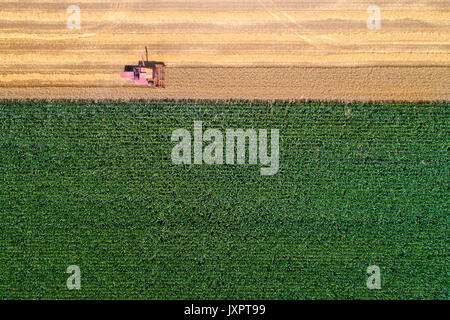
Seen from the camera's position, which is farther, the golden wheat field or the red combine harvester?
the golden wheat field

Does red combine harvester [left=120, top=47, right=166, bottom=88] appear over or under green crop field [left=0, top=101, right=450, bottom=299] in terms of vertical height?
over

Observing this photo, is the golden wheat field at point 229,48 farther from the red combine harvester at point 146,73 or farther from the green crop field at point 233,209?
the green crop field at point 233,209

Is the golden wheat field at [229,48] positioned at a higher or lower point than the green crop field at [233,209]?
higher

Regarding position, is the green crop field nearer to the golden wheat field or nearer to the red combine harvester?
the golden wheat field

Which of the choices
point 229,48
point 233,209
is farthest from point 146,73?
point 233,209

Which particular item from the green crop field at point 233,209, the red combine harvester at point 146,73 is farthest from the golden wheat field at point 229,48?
the green crop field at point 233,209

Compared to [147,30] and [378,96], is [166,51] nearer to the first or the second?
[147,30]

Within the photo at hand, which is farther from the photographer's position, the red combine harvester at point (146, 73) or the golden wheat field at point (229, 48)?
the golden wheat field at point (229, 48)

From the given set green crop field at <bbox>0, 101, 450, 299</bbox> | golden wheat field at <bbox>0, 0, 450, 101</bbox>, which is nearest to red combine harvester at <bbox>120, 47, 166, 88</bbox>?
golden wheat field at <bbox>0, 0, 450, 101</bbox>
